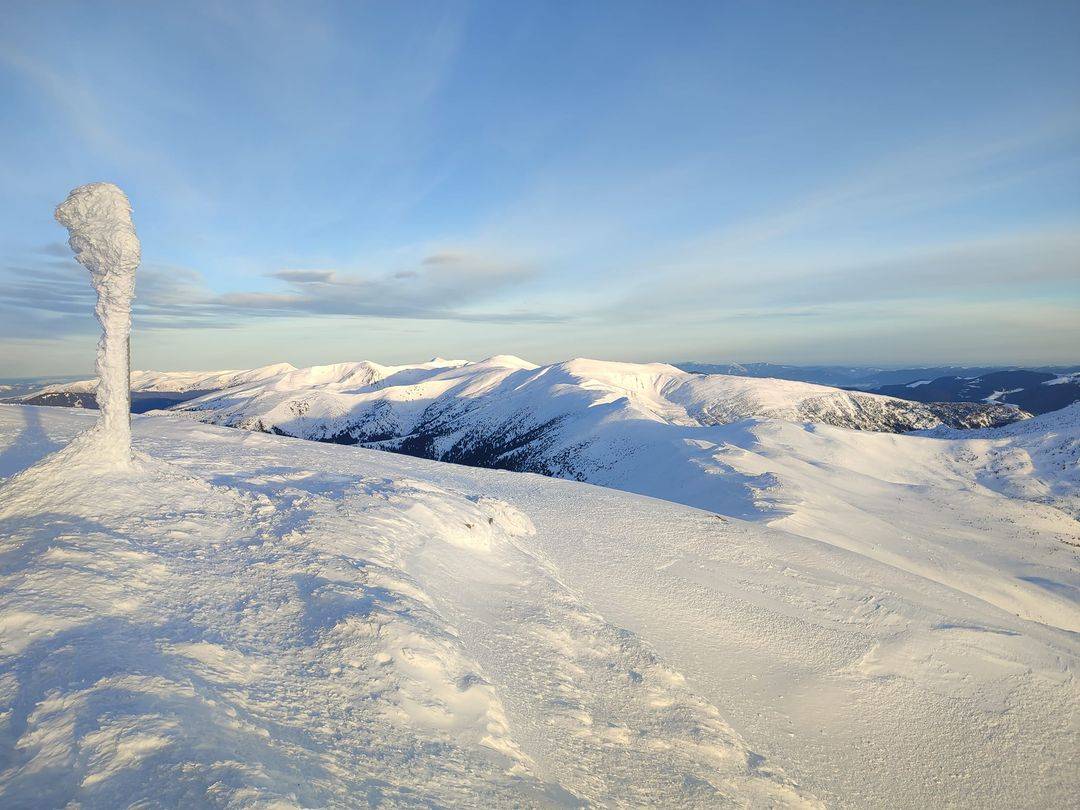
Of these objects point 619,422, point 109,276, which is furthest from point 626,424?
point 109,276

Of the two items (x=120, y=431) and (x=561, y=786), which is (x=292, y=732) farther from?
(x=120, y=431)

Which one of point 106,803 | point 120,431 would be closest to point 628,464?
point 120,431

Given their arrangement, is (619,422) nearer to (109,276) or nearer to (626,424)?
(626,424)

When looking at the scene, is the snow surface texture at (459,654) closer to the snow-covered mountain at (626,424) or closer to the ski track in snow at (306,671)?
the ski track in snow at (306,671)

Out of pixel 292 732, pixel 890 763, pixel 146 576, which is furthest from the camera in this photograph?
pixel 890 763

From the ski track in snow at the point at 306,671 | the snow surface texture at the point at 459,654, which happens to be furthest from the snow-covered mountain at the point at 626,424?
the ski track in snow at the point at 306,671
